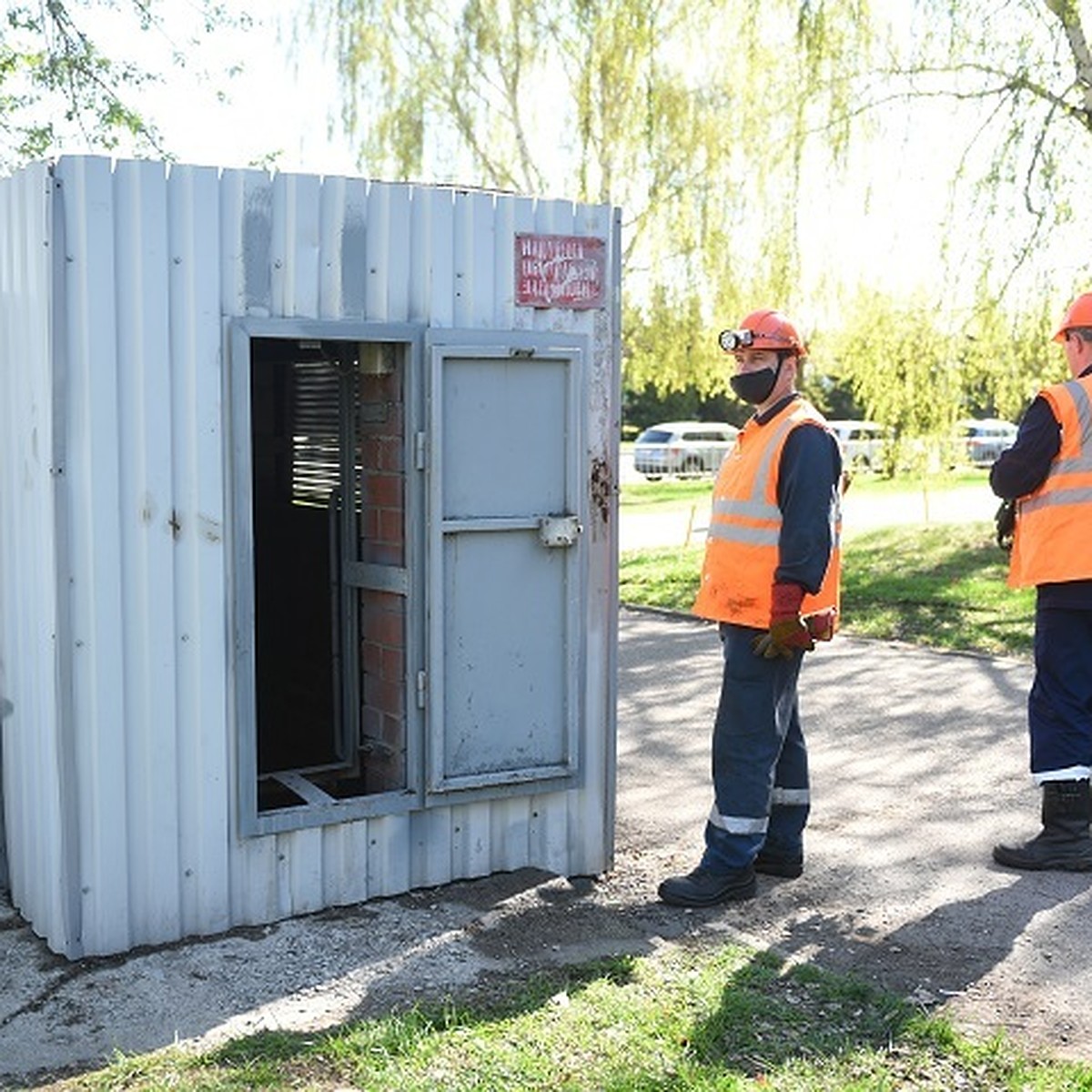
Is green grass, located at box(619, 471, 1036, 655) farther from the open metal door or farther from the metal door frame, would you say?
the metal door frame

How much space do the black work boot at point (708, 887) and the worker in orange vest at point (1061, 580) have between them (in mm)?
1157

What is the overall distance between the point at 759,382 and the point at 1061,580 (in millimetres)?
1437

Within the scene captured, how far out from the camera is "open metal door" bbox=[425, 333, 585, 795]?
5.28 meters

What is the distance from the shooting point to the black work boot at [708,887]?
5434 mm

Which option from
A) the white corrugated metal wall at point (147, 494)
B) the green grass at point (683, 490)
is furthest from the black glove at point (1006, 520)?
the green grass at point (683, 490)

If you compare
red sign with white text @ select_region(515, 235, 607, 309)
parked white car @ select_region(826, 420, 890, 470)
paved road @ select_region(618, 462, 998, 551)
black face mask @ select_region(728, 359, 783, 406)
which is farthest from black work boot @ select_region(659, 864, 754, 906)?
paved road @ select_region(618, 462, 998, 551)

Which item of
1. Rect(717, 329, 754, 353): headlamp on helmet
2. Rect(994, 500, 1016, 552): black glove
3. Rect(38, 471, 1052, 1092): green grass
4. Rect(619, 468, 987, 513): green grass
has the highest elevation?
Rect(717, 329, 754, 353): headlamp on helmet

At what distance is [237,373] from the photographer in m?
4.84

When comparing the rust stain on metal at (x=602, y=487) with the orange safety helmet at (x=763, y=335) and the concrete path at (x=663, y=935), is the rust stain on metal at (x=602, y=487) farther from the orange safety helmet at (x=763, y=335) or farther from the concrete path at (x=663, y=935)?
the concrete path at (x=663, y=935)

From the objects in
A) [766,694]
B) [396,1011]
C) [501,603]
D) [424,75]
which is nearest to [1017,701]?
[766,694]

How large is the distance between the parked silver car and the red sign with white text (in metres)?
31.0

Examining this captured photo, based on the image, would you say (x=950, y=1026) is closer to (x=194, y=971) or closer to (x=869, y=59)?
(x=194, y=971)

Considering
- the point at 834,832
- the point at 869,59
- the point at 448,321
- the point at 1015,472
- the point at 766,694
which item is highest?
the point at 869,59

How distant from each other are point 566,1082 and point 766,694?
188 cm
